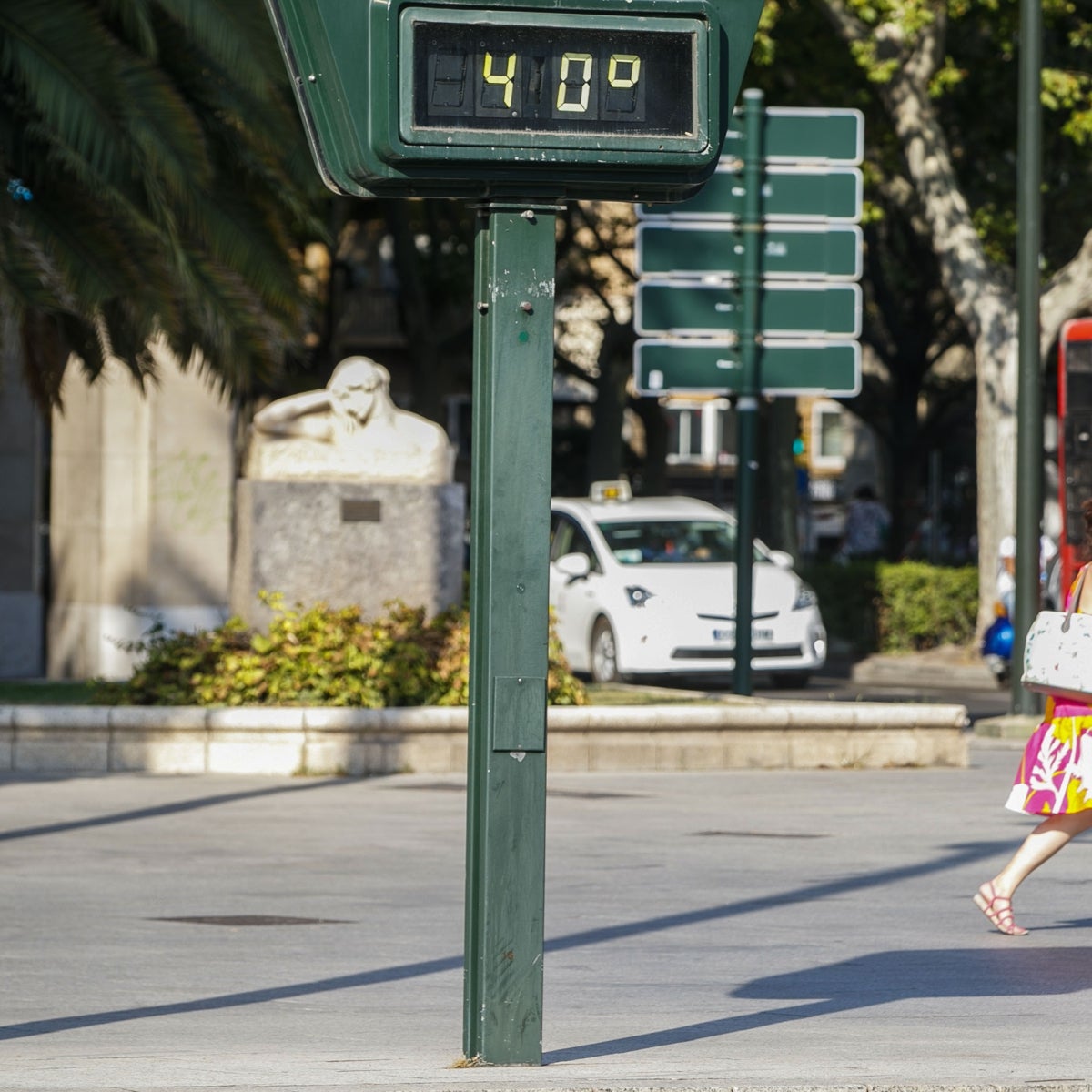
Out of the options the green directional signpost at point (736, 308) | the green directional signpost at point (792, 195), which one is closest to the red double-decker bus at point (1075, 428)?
the green directional signpost at point (736, 308)

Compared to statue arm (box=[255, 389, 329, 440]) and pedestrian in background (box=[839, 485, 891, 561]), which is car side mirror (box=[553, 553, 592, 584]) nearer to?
statue arm (box=[255, 389, 329, 440])

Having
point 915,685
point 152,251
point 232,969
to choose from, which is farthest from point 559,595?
point 232,969

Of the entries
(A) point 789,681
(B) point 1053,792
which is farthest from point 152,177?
(A) point 789,681

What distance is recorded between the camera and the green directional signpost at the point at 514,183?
5.35 meters

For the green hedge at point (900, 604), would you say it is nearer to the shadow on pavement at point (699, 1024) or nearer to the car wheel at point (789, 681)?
the car wheel at point (789, 681)

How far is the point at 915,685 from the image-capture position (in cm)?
2453

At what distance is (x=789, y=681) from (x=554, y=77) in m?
17.9

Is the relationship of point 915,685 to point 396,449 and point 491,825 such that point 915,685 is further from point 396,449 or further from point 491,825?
point 491,825

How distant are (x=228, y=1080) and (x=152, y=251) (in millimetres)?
10555

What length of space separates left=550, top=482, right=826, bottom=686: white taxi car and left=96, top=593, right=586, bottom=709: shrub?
6164 millimetres

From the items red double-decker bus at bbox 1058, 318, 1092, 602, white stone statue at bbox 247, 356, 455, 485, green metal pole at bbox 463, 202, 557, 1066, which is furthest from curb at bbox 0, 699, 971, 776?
red double-decker bus at bbox 1058, 318, 1092, 602

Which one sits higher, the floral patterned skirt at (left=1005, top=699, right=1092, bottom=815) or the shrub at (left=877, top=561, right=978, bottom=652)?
the shrub at (left=877, top=561, right=978, bottom=652)

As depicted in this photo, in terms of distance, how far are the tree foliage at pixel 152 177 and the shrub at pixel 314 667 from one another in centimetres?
200

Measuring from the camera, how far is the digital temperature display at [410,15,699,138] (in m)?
5.32
